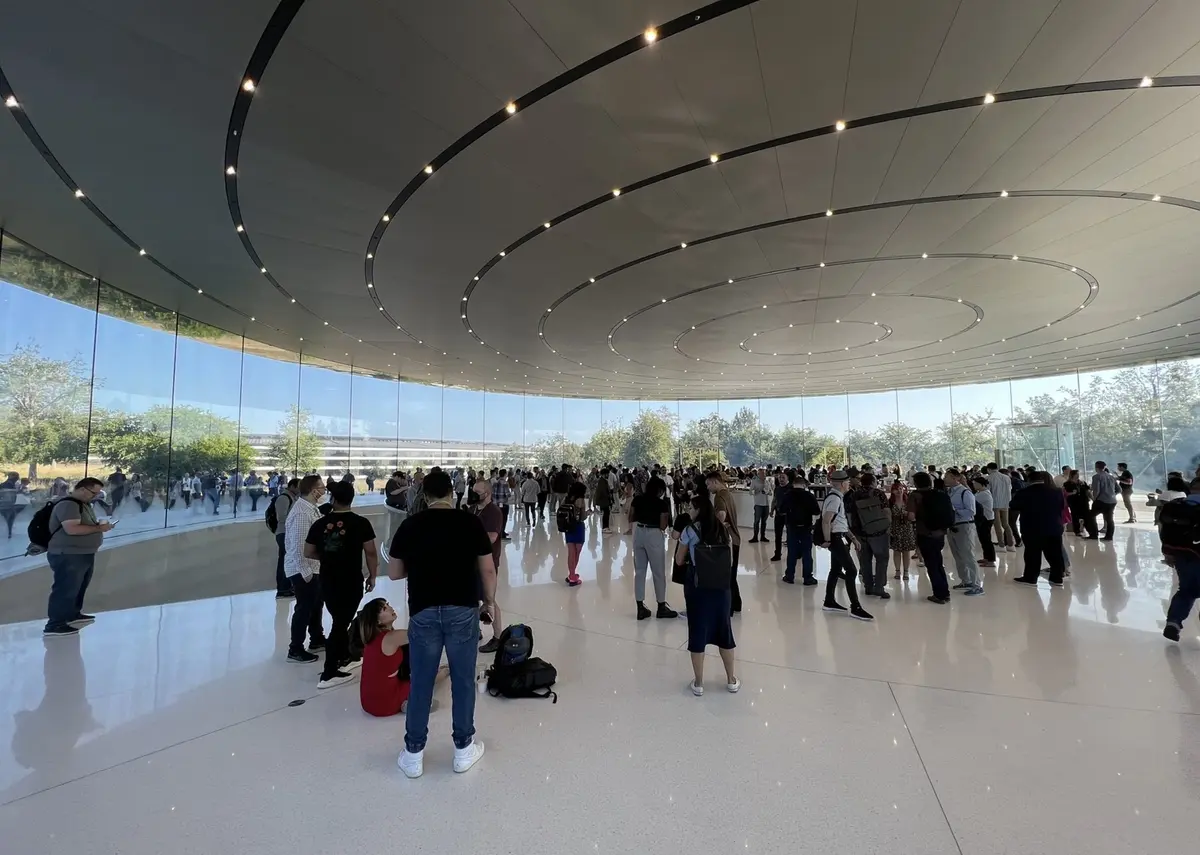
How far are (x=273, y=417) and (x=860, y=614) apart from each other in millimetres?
19145

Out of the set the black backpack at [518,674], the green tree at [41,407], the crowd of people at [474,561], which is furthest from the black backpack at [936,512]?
the green tree at [41,407]

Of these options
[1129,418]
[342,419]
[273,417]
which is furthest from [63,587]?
[1129,418]

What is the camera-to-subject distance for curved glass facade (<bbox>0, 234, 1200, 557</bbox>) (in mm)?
10062

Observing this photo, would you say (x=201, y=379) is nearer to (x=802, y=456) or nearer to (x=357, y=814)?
(x=357, y=814)

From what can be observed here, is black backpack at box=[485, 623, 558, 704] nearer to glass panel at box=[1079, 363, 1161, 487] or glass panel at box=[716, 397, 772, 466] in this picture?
glass panel at box=[1079, 363, 1161, 487]

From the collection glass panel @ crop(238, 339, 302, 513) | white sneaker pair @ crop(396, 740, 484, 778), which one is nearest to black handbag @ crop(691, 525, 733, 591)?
white sneaker pair @ crop(396, 740, 484, 778)

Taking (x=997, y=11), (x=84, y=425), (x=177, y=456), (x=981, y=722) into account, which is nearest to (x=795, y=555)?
(x=981, y=722)

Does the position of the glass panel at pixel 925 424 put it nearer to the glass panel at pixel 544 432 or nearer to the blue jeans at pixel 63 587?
the glass panel at pixel 544 432

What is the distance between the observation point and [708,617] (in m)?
4.09

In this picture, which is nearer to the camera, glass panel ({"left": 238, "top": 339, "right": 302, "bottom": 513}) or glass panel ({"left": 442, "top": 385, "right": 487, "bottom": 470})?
glass panel ({"left": 238, "top": 339, "right": 302, "bottom": 513})

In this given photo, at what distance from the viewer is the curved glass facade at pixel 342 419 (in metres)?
10.1

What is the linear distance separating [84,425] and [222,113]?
29.0 ft

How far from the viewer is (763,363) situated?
2230cm

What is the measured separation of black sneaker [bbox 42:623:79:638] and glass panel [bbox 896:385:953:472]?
3560 cm
